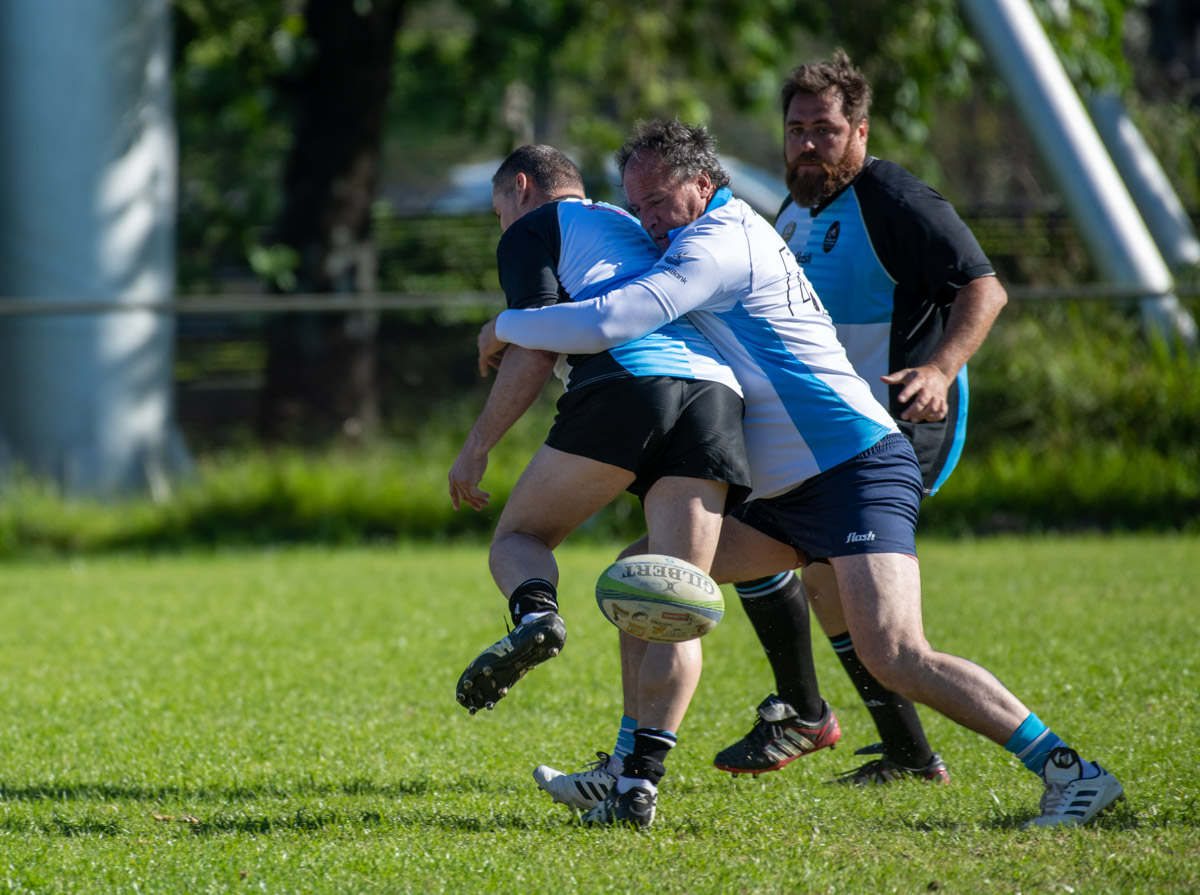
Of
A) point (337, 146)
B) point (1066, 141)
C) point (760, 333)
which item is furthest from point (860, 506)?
point (337, 146)

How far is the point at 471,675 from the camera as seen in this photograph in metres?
3.55

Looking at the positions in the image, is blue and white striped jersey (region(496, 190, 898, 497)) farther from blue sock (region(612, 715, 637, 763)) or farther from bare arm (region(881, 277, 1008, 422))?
blue sock (region(612, 715, 637, 763))

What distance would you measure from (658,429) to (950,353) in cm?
105

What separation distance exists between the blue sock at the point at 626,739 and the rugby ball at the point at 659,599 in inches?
19.8

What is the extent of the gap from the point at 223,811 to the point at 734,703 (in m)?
2.26

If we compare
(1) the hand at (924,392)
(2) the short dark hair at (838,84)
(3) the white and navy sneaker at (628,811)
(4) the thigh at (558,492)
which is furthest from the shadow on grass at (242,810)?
(2) the short dark hair at (838,84)

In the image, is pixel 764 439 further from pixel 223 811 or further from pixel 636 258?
pixel 223 811

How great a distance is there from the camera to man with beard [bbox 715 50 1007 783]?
4.24 meters

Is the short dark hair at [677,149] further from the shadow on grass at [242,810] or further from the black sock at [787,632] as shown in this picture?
the shadow on grass at [242,810]

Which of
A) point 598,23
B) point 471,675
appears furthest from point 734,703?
point 598,23

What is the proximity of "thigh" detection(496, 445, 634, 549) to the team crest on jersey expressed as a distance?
1.22 meters

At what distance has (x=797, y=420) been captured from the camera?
3.87m

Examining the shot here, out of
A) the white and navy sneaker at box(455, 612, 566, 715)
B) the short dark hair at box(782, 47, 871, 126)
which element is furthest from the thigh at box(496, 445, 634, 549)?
the short dark hair at box(782, 47, 871, 126)

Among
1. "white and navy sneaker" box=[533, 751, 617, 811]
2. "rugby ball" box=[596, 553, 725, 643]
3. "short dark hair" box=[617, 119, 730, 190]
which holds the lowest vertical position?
"white and navy sneaker" box=[533, 751, 617, 811]
